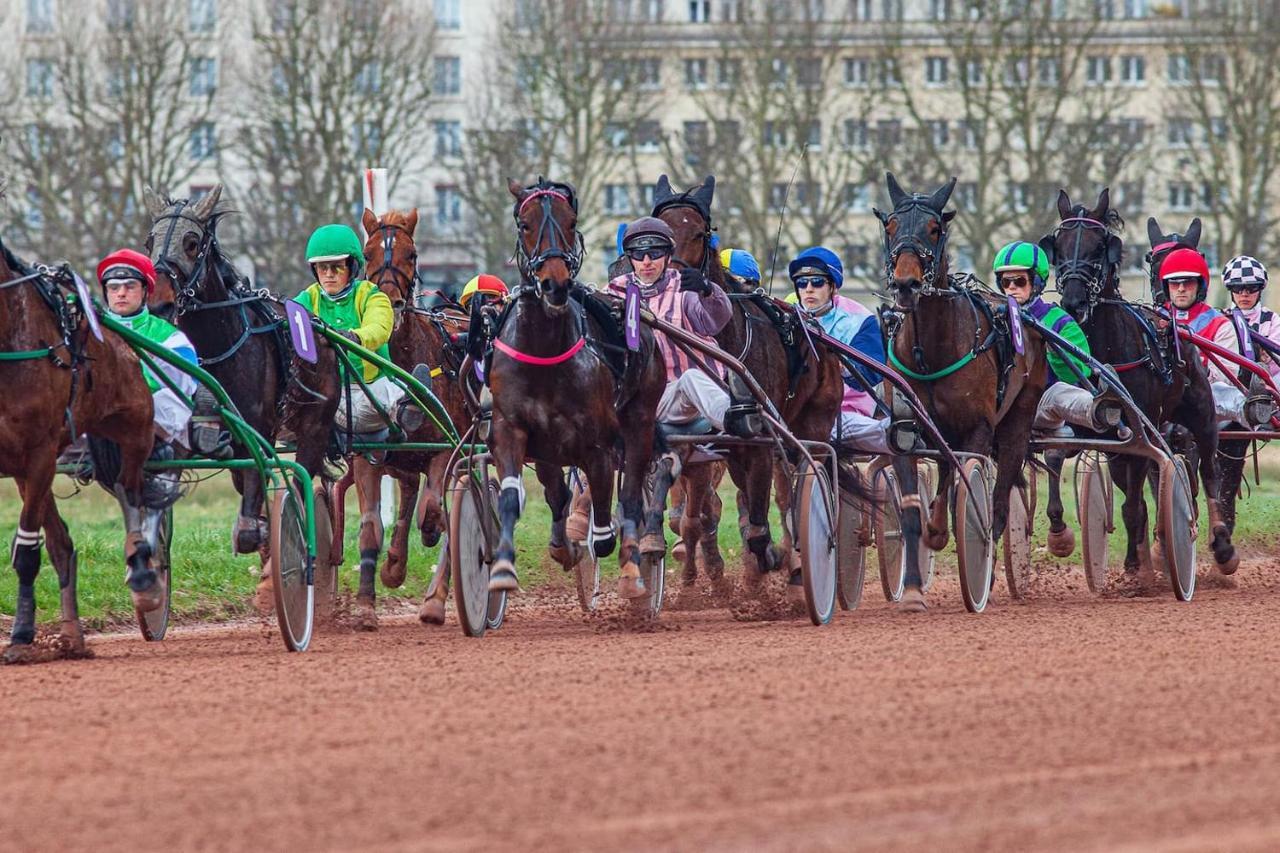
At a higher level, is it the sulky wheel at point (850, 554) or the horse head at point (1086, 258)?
the horse head at point (1086, 258)

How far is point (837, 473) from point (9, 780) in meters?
6.05

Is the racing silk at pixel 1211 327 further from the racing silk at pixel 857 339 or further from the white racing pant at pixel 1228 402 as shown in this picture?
the racing silk at pixel 857 339

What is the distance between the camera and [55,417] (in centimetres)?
866

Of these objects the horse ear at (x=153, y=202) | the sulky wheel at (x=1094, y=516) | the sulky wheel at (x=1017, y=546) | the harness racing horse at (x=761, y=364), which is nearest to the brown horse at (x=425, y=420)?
the harness racing horse at (x=761, y=364)

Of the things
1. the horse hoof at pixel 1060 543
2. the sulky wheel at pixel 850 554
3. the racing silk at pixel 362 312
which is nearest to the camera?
the racing silk at pixel 362 312

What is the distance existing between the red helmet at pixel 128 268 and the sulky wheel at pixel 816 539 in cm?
305

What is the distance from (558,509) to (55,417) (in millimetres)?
2410

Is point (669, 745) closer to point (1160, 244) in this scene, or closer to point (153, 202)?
point (153, 202)

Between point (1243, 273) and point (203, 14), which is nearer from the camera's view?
point (1243, 273)

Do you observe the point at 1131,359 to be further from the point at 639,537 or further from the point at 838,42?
the point at 838,42

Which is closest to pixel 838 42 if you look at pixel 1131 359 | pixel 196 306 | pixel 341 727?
pixel 1131 359

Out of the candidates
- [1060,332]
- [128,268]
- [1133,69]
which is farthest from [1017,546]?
[1133,69]

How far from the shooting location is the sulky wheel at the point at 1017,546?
39.4ft

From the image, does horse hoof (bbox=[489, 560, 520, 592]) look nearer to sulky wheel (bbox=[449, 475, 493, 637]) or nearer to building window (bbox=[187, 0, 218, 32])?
sulky wheel (bbox=[449, 475, 493, 637])
